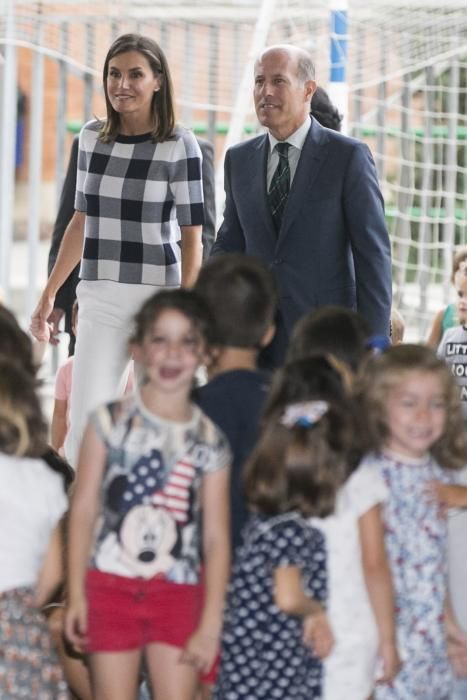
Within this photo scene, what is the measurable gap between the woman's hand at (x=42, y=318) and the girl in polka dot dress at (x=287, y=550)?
2092 mm

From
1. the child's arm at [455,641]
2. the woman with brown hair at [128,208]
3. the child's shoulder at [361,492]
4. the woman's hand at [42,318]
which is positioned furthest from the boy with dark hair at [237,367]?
the woman's hand at [42,318]

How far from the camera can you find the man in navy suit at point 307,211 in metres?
4.55

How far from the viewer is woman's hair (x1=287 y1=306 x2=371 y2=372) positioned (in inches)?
130

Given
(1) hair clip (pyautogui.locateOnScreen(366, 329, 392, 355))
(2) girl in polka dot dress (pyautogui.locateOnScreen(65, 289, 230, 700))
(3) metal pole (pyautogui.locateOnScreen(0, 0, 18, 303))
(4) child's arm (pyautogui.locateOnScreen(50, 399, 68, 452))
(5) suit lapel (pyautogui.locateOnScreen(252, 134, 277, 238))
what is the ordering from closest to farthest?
(2) girl in polka dot dress (pyautogui.locateOnScreen(65, 289, 230, 700))
(1) hair clip (pyautogui.locateOnScreen(366, 329, 392, 355))
(5) suit lapel (pyautogui.locateOnScreen(252, 134, 277, 238))
(4) child's arm (pyautogui.locateOnScreen(50, 399, 68, 452))
(3) metal pole (pyautogui.locateOnScreen(0, 0, 18, 303))

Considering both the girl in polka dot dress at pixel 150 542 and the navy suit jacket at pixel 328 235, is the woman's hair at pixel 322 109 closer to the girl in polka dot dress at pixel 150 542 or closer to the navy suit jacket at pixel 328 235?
the navy suit jacket at pixel 328 235

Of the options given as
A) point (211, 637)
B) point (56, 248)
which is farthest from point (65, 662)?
point (56, 248)

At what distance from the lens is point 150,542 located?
3.04m

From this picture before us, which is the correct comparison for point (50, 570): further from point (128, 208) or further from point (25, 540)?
point (128, 208)

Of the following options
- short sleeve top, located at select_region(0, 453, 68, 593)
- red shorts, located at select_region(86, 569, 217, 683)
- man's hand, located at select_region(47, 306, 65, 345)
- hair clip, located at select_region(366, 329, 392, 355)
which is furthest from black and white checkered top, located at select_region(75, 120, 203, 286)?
red shorts, located at select_region(86, 569, 217, 683)

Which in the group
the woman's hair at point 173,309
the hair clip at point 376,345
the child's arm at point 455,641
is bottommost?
the child's arm at point 455,641

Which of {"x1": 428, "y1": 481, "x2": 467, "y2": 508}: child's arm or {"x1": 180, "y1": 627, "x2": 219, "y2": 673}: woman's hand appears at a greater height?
{"x1": 428, "y1": 481, "x2": 467, "y2": 508}: child's arm

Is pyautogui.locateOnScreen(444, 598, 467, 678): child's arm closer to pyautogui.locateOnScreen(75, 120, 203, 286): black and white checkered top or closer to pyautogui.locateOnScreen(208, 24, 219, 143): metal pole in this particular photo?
pyautogui.locateOnScreen(75, 120, 203, 286): black and white checkered top

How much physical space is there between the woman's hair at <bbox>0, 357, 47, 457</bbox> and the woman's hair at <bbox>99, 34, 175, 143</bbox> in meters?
1.71

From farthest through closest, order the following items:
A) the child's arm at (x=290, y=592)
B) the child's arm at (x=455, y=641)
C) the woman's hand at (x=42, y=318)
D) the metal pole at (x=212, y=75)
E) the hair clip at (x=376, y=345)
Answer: the metal pole at (x=212, y=75), the woman's hand at (x=42, y=318), the hair clip at (x=376, y=345), the child's arm at (x=455, y=641), the child's arm at (x=290, y=592)
